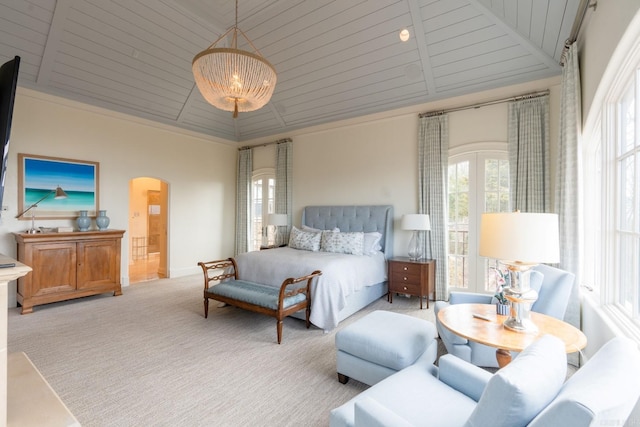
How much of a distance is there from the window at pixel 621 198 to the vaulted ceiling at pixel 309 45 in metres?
1.31

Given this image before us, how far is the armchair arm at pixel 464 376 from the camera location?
1651mm

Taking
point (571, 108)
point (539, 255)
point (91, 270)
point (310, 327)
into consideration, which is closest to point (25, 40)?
point (91, 270)

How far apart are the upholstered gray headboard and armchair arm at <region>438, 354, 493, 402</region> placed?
3382mm

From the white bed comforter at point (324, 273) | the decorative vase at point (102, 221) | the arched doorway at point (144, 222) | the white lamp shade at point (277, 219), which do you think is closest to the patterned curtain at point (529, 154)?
the white bed comforter at point (324, 273)

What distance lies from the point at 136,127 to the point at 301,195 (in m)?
3.50

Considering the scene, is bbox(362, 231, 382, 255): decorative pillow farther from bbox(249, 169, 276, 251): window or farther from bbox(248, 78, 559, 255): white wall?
bbox(249, 169, 276, 251): window

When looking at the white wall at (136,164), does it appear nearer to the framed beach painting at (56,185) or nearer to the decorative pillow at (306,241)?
the framed beach painting at (56,185)

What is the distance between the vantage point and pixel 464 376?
5.61ft

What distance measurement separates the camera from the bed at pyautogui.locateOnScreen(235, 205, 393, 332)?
3.69 meters

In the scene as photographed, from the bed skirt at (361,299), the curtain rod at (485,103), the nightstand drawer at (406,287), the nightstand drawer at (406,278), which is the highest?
the curtain rod at (485,103)

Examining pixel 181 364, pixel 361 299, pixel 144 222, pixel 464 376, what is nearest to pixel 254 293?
pixel 181 364

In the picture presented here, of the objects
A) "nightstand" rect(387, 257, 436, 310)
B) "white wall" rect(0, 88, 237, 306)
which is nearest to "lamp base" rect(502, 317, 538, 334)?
"nightstand" rect(387, 257, 436, 310)

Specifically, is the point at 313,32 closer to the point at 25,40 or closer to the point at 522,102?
the point at 522,102

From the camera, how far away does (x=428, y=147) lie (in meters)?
4.91
